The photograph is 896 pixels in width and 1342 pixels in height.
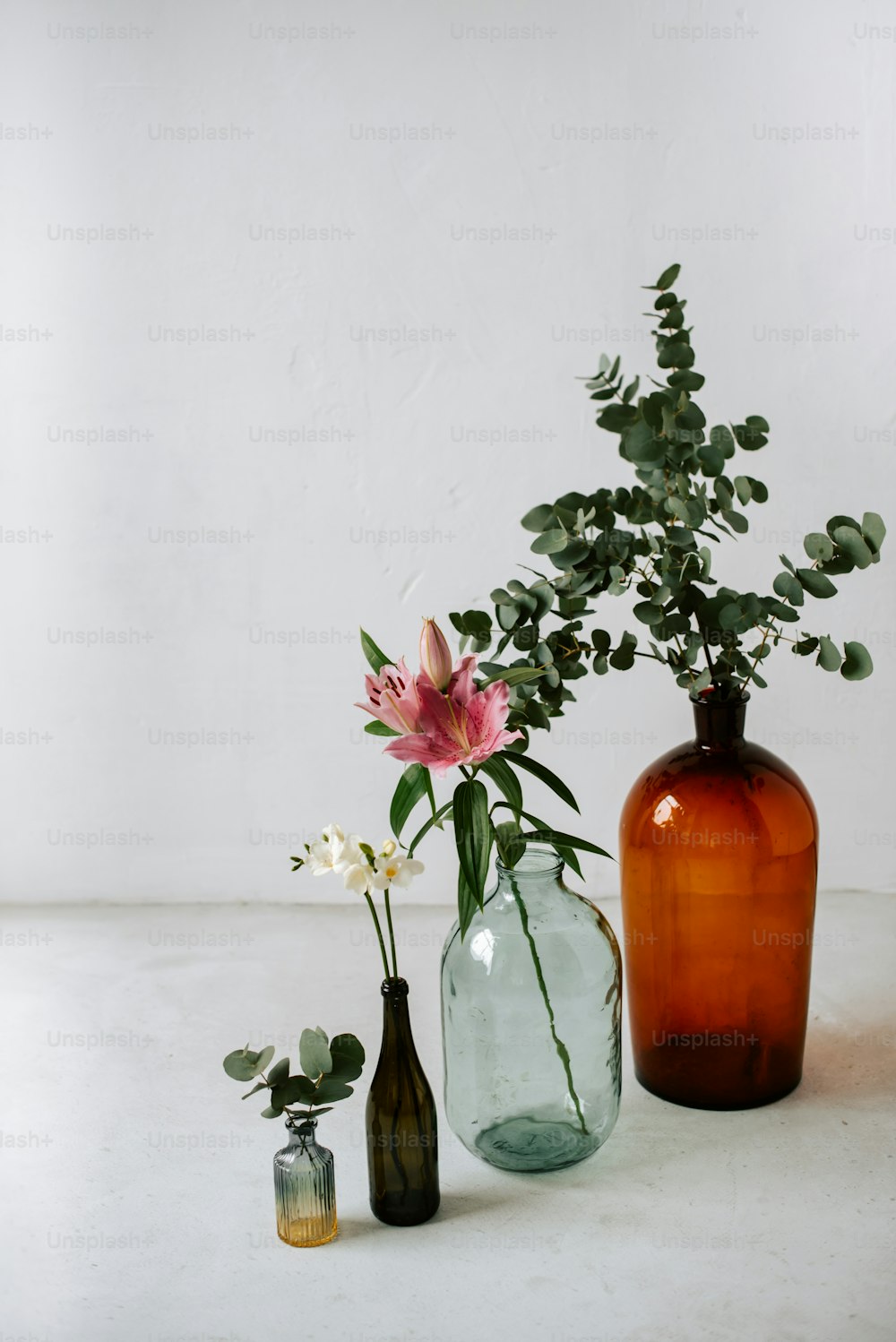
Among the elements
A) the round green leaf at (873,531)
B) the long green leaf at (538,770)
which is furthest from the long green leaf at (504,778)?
the round green leaf at (873,531)

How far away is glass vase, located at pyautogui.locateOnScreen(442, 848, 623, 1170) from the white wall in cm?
64

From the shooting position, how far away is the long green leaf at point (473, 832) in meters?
0.97

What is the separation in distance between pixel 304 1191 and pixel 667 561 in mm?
551

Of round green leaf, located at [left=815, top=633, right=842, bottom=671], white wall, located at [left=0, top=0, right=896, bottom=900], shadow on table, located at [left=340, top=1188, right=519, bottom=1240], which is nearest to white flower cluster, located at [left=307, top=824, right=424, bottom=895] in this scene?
shadow on table, located at [left=340, top=1188, right=519, bottom=1240]

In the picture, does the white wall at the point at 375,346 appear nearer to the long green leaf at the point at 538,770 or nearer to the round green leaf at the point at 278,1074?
the long green leaf at the point at 538,770

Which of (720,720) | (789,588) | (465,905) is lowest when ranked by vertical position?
(465,905)

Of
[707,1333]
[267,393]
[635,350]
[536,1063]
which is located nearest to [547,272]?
[635,350]

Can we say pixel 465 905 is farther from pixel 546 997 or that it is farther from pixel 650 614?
pixel 650 614

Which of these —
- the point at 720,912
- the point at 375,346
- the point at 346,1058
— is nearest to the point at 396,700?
the point at 346,1058

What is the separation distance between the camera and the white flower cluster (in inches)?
37.6

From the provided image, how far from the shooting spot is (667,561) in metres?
1.05

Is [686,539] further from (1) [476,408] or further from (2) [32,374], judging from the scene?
(2) [32,374]

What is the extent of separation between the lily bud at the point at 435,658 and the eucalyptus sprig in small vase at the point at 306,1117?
0.89 ft

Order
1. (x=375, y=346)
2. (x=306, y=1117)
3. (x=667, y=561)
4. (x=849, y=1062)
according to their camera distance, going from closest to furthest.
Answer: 1. (x=306, y=1117)
2. (x=667, y=561)
3. (x=849, y=1062)
4. (x=375, y=346)
